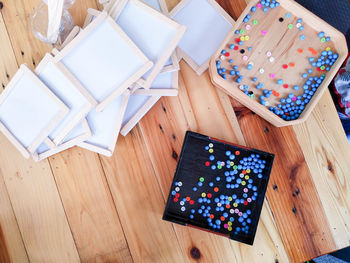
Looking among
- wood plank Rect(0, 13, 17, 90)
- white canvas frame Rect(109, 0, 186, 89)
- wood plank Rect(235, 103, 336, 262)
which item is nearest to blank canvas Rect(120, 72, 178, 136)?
white canvas frame Rect(109, 0, 186, 89)

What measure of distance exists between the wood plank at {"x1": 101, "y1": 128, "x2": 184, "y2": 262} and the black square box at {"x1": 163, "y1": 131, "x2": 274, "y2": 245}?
0.27ft

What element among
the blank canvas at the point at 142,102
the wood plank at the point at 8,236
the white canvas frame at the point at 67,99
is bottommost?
the wood plank at the point at 8,236

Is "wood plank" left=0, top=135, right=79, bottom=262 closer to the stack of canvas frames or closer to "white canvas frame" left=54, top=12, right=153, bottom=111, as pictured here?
the stack of canvas frames

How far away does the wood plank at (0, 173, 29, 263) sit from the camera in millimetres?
1010

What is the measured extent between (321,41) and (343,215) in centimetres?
62

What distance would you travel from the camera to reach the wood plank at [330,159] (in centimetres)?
104

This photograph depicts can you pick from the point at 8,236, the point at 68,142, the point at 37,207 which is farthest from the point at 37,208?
the point at 68,142

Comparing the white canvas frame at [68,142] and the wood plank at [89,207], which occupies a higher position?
the white canvas frame at [68,142]

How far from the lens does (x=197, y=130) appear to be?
1.05 m

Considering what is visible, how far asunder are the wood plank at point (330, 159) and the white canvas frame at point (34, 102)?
0.85 m

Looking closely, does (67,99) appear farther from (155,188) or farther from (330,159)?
(330,159)

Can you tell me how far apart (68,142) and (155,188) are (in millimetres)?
338

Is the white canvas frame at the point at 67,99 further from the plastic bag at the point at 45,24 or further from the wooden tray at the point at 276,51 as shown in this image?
the wooden tray at the point at 276,51

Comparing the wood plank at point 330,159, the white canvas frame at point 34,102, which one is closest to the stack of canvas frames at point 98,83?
the white canvas frame at point 34,102
